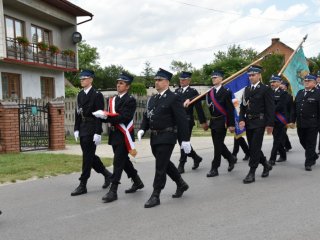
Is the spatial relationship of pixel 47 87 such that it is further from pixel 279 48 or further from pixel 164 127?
pixel 279 48

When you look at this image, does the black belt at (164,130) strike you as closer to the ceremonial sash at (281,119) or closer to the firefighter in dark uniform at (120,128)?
the firefighter in dark uniform at (120,128)

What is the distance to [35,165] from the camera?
9.78 m

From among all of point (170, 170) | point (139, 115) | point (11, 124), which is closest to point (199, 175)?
point (170, 170)

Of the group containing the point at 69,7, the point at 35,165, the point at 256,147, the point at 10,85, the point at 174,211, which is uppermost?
the point at 69,7

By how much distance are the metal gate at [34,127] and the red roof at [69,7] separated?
1199 centimetres

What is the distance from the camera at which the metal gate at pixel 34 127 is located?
13273mm

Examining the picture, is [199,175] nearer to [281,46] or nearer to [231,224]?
[231,224]

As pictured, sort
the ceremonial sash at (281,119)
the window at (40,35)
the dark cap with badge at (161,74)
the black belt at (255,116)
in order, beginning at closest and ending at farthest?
the dark cap with badge at (161,74) → the black belt at (255,116) → the ceremonial sash at (281,119) → the window at (40,35)

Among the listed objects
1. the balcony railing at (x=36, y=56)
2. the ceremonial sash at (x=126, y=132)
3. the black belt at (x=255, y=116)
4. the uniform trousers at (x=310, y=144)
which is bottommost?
the uniform trousers at (x=310, y=144)

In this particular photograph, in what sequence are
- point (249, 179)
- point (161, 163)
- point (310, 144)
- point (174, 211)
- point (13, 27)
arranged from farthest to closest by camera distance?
point (13, 27)
point (310, 144)
point (249, 179)
point (161, 163)
point (174, 211)

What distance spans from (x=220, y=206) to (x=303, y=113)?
13.3ft

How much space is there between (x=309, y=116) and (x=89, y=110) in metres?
4.72

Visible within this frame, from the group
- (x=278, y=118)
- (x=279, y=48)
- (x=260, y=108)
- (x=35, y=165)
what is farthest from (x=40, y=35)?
(x=279, y=48)

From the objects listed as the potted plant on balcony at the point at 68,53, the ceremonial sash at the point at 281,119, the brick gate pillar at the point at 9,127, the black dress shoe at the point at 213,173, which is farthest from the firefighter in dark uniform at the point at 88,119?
the potted plant on balcony at the point at 68,53
